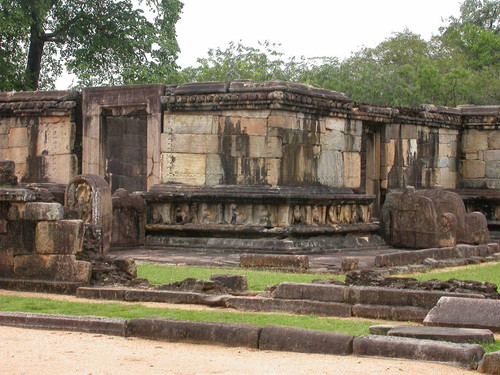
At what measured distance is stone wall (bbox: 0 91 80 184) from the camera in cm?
1744

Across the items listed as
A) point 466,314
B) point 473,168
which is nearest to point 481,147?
point 473,168

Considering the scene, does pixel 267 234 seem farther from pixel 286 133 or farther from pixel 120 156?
pixel 120 156

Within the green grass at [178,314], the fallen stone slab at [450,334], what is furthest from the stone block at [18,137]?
the fallen stone slab at [450,334]

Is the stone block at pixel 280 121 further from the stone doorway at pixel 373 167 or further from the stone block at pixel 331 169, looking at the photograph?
the stone doorway at pixel 373 167

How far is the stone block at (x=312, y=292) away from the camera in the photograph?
8.14 metres

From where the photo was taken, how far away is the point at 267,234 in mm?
14805

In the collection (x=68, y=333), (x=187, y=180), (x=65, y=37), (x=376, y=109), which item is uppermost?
(x=65, y=37)

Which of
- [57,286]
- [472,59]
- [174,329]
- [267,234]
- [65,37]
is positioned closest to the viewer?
[174,329]

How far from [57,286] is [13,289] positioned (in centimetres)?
65

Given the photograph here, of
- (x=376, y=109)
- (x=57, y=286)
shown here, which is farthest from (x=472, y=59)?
(x=57, y=286)

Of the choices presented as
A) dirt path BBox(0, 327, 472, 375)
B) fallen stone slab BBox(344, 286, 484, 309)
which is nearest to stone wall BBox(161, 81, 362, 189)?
fallen stone slab BBox(344, 286, 484, 309)

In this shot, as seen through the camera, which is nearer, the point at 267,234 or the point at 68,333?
the point at 68,333

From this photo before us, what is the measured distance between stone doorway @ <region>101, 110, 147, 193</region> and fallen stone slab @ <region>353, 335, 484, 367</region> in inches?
488

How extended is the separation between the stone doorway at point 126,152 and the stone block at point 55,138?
0.85 metres
